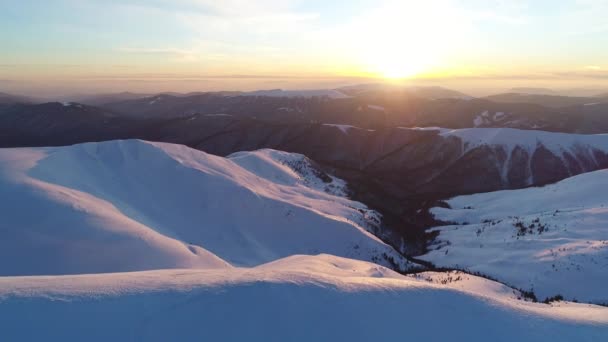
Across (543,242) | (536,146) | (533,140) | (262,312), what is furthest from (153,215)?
(533,140)

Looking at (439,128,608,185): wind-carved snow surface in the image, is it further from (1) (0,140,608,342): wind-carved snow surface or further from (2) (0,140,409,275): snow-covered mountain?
(1) (0,140,608,342): wind-carved snow surface

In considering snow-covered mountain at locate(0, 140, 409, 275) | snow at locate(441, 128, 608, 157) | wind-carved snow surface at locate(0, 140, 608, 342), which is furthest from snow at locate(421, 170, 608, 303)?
snow at locate(441, 128, 608, 157)

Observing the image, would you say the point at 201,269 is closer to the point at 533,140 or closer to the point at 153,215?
the point at 153,215

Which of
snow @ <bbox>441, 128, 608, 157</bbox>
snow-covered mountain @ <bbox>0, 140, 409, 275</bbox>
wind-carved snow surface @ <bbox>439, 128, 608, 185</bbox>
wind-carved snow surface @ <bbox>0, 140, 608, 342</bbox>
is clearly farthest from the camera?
snow @ <bbox>441, 128, 608, 157</bbox>

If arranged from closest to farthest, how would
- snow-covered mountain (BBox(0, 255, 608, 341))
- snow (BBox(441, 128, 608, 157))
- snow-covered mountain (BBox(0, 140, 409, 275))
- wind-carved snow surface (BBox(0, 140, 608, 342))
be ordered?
snow-covered mountain (BBox(0, 255, 608, 341)) < wind-carved snow surface (BBox(0, 140, 608, 342)) < snow-covered mountain (BBox(0, 140, 409, 275)) < snow (BBox(441, 128, 608, 157))

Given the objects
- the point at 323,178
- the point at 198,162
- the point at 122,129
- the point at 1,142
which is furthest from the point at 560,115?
the point at 1,142

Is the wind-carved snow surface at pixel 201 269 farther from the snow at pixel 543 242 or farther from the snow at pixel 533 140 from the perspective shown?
the snow at pixel 533 140

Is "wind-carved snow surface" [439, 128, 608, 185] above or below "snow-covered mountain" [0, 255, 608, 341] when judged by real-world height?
below

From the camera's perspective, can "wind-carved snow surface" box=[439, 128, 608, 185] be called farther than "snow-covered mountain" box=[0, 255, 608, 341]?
Yes
